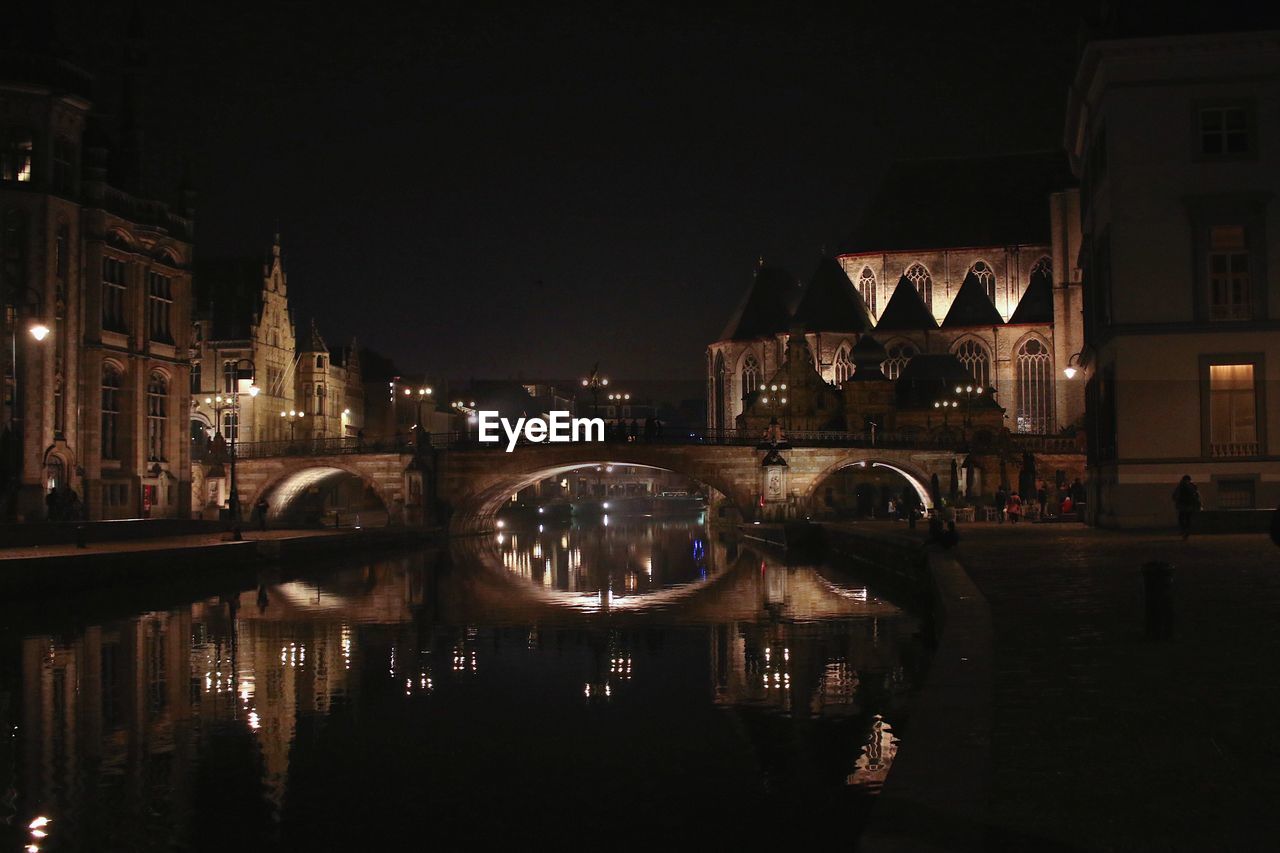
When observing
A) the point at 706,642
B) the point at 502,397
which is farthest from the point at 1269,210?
the point at 502,397

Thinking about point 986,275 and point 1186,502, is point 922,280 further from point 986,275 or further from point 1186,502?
point 1186,502

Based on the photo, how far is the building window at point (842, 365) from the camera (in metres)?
98.8

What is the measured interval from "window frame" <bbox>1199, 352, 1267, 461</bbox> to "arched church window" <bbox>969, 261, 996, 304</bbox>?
67723 millimetres

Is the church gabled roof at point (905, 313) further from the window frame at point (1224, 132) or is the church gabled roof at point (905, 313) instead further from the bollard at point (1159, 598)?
the bollard at point (1159, 598)

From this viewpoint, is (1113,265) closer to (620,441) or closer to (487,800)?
(487,800)

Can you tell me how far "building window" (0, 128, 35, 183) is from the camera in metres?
42.8

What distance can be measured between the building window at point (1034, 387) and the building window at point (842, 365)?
11745mm

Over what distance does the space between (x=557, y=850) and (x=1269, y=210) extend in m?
28.8

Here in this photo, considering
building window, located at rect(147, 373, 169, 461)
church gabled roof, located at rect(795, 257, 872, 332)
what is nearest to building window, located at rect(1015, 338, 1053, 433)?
church gabled roof, located at rect(795, 257, 872, 332)

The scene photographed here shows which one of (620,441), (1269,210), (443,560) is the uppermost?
(1269,210)

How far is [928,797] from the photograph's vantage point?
7848 millimetres

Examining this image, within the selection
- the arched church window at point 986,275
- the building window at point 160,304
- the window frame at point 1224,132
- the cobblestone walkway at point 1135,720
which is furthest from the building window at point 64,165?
the arched church window at point 986,275

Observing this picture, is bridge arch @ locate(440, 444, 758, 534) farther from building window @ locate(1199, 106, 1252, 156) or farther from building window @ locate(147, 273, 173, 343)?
building window @ locate(1199, 106, 1252, 156)

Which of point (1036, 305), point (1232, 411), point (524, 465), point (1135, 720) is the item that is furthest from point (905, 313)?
point (1135, 720)
